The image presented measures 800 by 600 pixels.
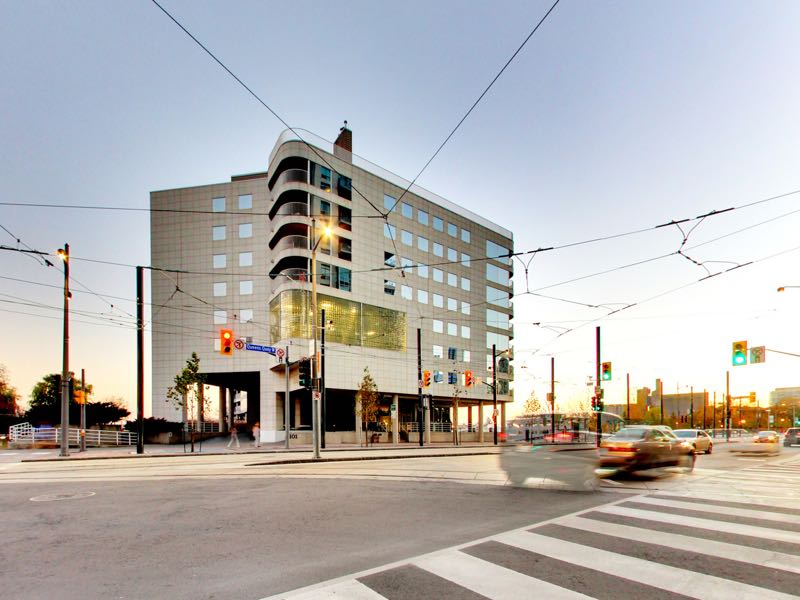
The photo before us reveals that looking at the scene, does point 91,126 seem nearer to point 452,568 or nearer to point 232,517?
point 232,517

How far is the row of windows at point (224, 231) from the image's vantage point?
5209cm

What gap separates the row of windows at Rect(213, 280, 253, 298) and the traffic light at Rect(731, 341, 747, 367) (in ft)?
138

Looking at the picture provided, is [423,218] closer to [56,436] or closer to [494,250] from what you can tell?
[494,250]

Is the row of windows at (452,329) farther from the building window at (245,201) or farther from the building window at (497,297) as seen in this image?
the building window at (245,201)

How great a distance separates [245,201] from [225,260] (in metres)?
6.93

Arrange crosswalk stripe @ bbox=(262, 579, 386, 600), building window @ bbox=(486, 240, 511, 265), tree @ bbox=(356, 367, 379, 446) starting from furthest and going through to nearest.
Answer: building window @ bbox=(486, 240, 511, 265) < tree @ bbox=(356, 367, 379, 446) < crosswalk stripe @ bbox=(262, 579, 386, 600)

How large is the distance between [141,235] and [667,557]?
62.5m

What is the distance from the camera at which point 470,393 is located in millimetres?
58781

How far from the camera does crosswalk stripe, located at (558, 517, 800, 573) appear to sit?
18.6ft

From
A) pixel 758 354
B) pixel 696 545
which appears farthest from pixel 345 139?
pixel 696 545

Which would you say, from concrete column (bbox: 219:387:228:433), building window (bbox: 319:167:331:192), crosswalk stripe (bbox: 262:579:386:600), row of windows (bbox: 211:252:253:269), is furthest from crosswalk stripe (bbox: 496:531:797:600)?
concrete column (bbox: 219:387:228:433)

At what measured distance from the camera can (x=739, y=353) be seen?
25359mm

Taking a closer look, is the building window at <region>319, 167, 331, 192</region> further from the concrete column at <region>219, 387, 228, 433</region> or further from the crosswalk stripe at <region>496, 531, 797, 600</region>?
the crosswalk stripe at <region>496, 531, 797, 600</region>

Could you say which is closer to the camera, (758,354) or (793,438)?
(758,354)
